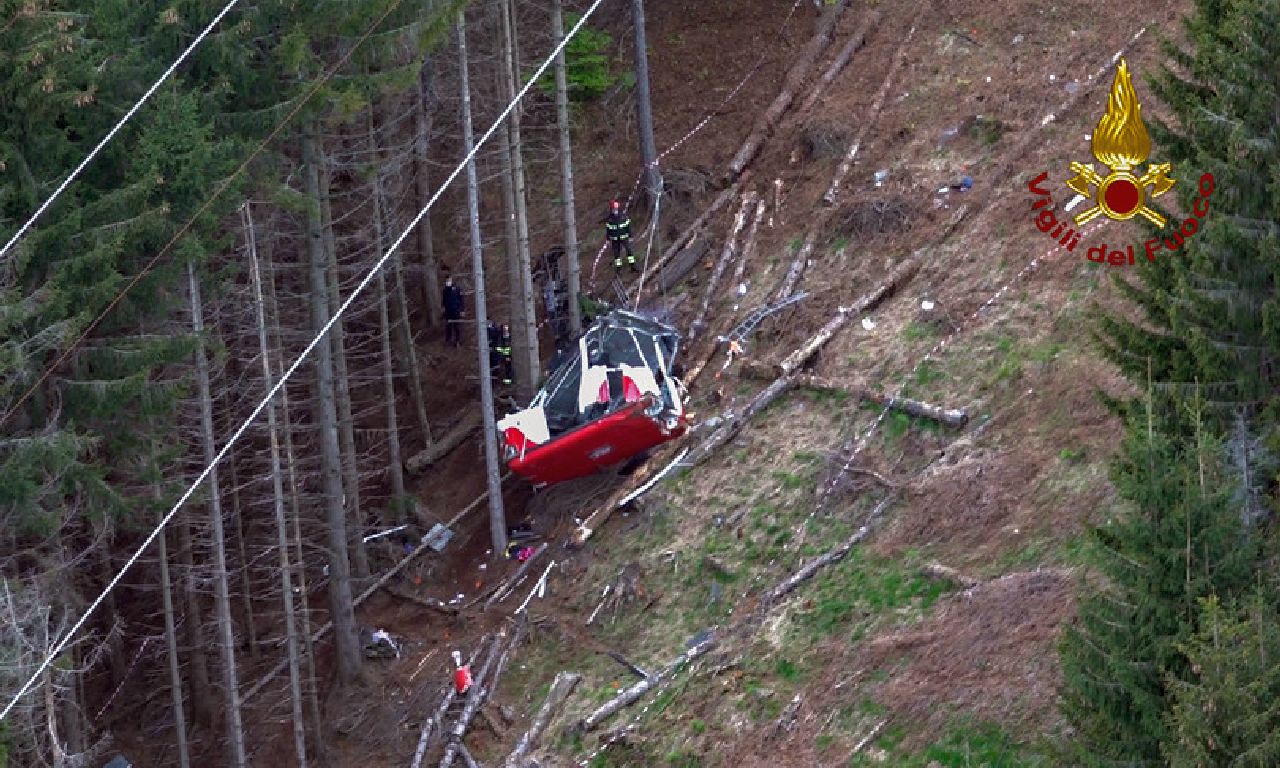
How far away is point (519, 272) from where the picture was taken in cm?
2883

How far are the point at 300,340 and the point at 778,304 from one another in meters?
7.63

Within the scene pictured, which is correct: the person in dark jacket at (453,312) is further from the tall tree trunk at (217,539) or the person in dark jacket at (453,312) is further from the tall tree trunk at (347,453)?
the tall tree trunk at (217,539)

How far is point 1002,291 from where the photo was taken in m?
25.3

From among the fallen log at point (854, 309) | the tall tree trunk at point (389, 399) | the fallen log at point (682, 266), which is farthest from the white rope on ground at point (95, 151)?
the fallen log at point (854, 309)

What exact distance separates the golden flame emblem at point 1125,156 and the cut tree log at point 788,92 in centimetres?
857

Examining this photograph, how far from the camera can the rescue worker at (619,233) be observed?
30406 millimetres

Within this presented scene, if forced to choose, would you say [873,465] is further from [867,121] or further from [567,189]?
[867,121]

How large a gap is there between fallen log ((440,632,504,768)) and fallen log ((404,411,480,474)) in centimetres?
590

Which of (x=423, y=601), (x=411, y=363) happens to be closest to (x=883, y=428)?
(x=423, y=601)

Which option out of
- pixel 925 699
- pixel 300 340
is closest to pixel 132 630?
pixel 300 340

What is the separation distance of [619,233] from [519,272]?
2374 mm

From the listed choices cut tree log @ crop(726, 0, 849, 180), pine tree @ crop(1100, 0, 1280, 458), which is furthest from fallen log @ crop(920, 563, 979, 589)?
cut tree log @ crop(726, 0, 849, 180)

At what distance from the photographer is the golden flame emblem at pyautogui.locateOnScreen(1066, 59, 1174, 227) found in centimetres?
1897

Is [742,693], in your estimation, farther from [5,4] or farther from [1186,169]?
[5,4]
